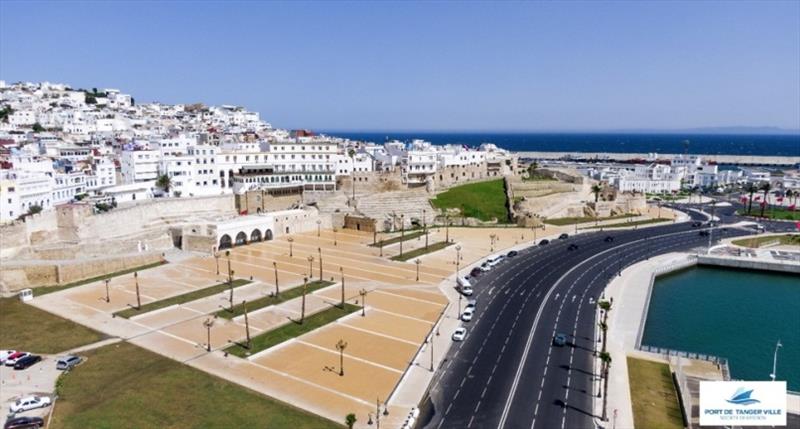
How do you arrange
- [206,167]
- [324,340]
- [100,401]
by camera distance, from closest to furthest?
[100,401], [324,340], [206,167]

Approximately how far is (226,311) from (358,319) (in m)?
12.2

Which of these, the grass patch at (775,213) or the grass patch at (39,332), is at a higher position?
the grass patch at (775,213)

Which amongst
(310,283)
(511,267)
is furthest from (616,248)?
(310,283)

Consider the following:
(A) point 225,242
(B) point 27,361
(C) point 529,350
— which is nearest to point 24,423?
(B) point 27,361

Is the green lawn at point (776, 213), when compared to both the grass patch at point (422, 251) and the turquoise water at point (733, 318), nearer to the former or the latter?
the turquoise water at point (733, 318)

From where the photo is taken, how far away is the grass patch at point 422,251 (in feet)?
221

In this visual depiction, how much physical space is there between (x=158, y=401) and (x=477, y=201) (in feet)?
245

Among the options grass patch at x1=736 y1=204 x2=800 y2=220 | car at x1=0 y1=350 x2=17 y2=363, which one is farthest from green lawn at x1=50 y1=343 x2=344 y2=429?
grass patch at x1=736 y1=204 x2=800 y2=220

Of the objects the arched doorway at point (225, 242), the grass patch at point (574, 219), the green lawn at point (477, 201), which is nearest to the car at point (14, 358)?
the arched doorway at point (225, 242)

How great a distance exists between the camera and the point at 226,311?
155 feet

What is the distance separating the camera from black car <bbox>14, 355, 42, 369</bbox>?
3675 centimetres

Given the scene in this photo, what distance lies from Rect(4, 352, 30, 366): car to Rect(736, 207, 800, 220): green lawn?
367ft

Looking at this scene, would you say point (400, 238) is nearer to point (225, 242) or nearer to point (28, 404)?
point (225, 242)

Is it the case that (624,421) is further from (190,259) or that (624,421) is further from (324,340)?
(190,259)
